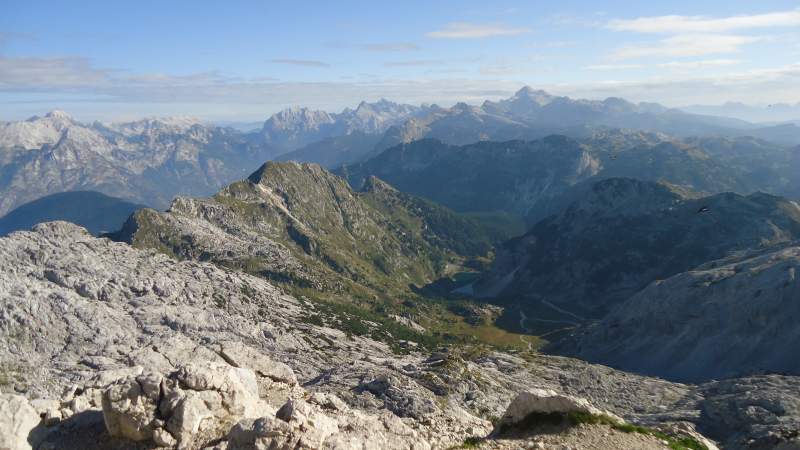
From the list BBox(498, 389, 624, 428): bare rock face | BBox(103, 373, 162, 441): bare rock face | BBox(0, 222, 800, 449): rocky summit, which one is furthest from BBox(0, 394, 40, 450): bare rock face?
BBox(498, 389, 624, 428): bare rock face

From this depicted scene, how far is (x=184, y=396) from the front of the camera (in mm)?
30969

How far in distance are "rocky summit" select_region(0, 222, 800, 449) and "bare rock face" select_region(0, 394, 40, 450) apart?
0.28 ft

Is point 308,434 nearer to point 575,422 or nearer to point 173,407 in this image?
point 173,407

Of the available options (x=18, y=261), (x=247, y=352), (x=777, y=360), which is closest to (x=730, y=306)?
(x=777, y=360)

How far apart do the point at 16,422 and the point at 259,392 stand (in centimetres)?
1571

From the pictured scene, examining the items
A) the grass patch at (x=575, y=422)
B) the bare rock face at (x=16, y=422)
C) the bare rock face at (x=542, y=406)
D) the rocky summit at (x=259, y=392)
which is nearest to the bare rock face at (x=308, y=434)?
the rocky summit at (x=259, y=392)

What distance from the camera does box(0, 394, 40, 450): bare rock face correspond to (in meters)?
31.0

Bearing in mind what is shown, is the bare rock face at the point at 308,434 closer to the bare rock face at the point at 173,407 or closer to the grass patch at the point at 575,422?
the bare rock face at the point at 173,407

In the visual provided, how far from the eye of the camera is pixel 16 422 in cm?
3184

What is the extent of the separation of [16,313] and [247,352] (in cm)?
14504

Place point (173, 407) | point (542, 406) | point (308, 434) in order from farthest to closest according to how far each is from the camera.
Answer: point (542, 406) < point (173, 407) < point (308, 434)

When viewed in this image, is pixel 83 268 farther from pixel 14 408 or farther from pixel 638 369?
pixel 638 369

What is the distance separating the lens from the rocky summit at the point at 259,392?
30.9 meters

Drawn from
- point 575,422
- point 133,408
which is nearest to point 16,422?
point 133,408
